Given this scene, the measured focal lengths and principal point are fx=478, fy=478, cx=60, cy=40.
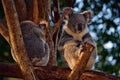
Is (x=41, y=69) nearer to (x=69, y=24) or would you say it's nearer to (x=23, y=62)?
(x=23, y=62)

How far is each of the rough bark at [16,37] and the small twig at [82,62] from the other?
442 mm

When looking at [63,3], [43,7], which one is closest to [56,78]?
[43,7]

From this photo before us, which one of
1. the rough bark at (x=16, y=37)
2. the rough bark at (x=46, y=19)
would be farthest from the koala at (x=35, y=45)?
the rough bark at (x=16, y=37)

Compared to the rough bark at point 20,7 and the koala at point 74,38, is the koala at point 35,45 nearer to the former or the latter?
the koala at point 74,38

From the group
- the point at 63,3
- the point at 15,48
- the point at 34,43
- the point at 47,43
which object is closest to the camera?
the point at 15,48

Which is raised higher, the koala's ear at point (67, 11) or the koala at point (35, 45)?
the koala's ear at point (67, 11)

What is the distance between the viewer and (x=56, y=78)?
574cm

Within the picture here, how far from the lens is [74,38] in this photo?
22.6 ft

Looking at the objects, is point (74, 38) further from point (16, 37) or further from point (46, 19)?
point (16, 37)

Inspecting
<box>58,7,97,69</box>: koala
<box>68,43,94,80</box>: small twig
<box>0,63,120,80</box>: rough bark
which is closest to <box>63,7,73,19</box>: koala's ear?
<box>58,7,97,69</box>: koala

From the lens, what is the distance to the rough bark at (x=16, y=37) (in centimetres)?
485

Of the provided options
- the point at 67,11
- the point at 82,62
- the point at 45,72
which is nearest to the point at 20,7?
the point at 67,11

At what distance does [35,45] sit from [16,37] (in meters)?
1.47

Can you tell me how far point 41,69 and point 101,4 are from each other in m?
6.30
